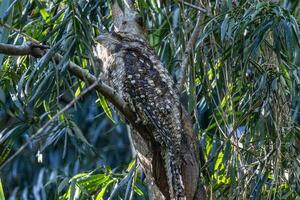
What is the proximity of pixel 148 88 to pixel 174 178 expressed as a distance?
0.41 m

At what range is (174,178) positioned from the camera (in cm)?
254

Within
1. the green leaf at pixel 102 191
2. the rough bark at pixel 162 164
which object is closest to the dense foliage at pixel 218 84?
the green leaf at pixel 102 191

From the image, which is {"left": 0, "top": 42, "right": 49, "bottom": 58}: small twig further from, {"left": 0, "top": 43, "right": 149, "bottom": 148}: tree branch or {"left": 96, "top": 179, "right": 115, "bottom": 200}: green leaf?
{"left": 96, "top": 179, "right": 115, "bottom": 200}: green leaf

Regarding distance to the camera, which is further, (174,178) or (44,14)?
(44,14)

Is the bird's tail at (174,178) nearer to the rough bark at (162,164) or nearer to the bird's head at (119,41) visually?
the rough bark at (162,164)

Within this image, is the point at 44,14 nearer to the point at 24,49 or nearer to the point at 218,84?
the point at 24,49

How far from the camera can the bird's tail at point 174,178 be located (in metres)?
2.51

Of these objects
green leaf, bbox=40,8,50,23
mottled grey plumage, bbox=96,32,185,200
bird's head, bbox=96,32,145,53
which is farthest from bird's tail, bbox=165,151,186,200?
green leaf, bbox=40,8,50,23

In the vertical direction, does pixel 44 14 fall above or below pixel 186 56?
above

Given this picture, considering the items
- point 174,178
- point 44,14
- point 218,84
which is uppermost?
point 44,14

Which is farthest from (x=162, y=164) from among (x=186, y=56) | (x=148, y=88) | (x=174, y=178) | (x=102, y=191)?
(x=102, y=191)

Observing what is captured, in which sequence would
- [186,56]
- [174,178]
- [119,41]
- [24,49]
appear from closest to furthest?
[24,49], [174,178], [186,56], [119,41]

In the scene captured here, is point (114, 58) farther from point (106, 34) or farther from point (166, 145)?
point (166, 145)

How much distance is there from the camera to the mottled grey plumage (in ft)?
8.50
